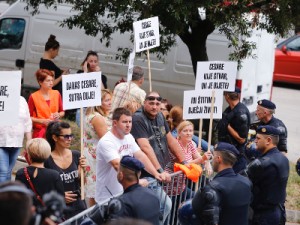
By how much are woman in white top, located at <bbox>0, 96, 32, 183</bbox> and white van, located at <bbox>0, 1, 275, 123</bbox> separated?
5667 millimetres

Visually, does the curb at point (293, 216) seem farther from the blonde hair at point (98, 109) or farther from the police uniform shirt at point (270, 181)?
the blonde hair at point (98, 109)

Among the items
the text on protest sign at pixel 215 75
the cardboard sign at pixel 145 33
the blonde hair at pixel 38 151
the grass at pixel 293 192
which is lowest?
the grass at pixel 293 192

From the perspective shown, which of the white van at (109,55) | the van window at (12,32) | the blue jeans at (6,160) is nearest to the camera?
the blue jeans at (6,160)

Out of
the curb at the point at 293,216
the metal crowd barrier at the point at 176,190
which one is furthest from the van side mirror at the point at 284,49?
the metal crowd barrier at the point at 176,190

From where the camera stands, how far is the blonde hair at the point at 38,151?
707cm

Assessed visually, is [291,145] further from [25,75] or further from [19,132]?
[19,132]

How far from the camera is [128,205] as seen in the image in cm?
612

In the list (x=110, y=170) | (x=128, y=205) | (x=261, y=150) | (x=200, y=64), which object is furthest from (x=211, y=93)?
(x=128, y=205)

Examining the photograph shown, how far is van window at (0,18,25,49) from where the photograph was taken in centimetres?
1663

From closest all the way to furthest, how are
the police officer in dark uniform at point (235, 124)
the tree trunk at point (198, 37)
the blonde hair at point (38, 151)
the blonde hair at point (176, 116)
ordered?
the blonde hair at point (38, 151) → the blonde hair at point (176, 116) → the police officer in dark uniform at point (235, 124) → the tree trunk at point (198, 37)

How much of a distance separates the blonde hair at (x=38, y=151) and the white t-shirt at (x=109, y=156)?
2.40ft

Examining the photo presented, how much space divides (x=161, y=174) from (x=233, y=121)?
2488 mm

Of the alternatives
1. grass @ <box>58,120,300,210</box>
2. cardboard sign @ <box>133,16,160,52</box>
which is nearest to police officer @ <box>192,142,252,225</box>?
cardboard sign @ <box>133,16,160,52</box>

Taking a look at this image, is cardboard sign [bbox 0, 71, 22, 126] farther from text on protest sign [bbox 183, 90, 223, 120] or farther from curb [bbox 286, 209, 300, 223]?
curb [bbox 286, 209, 300, 223]
